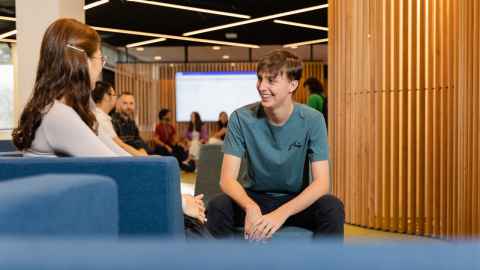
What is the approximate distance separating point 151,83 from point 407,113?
11.9m

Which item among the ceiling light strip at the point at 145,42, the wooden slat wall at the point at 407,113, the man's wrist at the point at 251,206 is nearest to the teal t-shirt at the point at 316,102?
the wooden slat wall at the point at 407,113

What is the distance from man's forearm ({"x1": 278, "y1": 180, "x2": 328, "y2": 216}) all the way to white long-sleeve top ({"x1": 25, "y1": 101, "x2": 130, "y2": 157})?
3.10ft

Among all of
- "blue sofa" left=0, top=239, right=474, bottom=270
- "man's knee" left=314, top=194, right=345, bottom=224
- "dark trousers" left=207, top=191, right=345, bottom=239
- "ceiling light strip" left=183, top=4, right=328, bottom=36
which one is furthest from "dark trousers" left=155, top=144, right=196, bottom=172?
"blue sofa" left=0, top=239, right=474, bottom=270

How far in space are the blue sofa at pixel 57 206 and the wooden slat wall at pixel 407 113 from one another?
411cm

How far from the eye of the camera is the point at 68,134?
2.12m

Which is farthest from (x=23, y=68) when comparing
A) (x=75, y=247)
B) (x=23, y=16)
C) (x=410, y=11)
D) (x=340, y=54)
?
(x=75, y=247)

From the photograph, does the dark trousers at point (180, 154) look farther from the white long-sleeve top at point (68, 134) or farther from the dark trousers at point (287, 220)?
the white long-sleeve top at point (68, 134)

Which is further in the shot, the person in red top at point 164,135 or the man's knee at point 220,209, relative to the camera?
the person in red top at point 164,135

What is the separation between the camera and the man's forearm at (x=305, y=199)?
2789mm

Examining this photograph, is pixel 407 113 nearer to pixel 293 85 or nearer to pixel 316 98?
pixel 316 98

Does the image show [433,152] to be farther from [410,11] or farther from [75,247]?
[75,247]

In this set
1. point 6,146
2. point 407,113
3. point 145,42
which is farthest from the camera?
point 145,42

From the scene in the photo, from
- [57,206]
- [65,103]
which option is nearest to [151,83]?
[65,103]

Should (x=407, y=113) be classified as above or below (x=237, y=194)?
above
